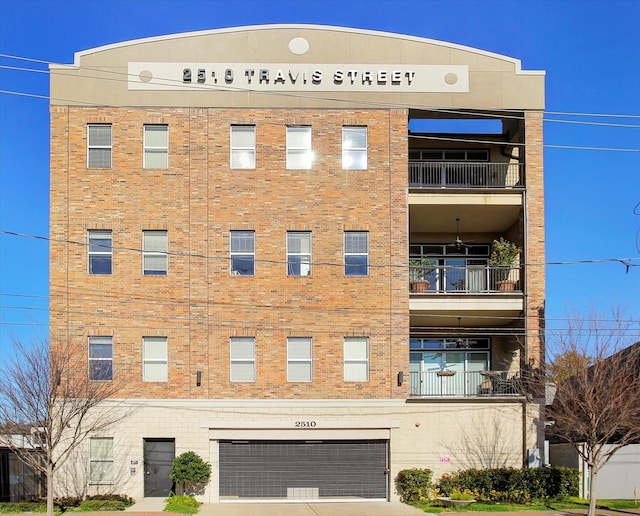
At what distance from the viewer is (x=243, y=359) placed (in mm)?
27266

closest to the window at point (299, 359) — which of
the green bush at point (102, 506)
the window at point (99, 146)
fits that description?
the green bush at point (102, 506)

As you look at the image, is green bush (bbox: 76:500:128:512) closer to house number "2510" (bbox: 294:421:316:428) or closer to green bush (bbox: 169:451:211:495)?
green bush (bbox: 169:451:211:495)

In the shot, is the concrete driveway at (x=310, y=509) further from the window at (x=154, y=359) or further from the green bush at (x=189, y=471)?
the window at (x=154, y=359)

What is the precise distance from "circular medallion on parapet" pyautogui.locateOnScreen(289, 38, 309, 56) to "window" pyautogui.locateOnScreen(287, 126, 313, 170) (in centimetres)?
247

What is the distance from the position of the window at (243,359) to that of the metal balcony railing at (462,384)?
523cm

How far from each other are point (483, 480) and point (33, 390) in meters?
13.7

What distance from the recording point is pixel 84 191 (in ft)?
90.5

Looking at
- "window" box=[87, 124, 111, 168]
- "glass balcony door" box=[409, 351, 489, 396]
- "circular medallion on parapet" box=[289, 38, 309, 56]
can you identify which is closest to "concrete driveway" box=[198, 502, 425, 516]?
"glass balcony door" box=[409, 351, 489, 396]

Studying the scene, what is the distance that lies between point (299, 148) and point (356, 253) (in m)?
3.98

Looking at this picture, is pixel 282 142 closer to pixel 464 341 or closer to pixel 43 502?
pixel 464 341

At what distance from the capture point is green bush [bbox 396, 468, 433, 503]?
1035 inches

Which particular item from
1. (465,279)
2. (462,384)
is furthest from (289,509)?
(465,279)

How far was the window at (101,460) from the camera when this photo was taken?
26.5 m

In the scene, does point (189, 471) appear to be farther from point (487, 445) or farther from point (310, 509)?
point (487, 445)
